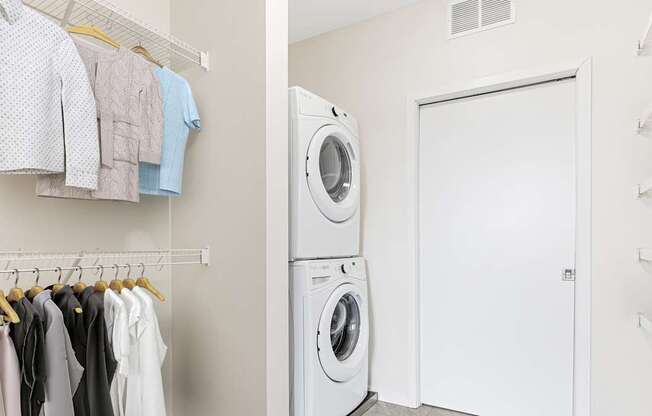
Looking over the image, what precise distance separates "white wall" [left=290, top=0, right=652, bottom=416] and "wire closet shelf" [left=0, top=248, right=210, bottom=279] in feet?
4.09

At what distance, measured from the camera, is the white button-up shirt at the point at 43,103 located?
112cm

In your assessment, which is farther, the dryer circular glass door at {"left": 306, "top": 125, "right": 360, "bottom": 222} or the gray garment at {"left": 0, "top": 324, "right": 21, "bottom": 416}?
the dryer circular glass door at {"left": 306, "top": 125, "right": 360, "bottom": 222}

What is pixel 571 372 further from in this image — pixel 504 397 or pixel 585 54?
pixel 585 54

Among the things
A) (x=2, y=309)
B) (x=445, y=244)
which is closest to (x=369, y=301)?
(x=445, y=244)

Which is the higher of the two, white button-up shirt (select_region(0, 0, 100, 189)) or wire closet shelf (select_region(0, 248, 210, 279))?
Answer: white button-up shirt (select_region(0, 0, 100, 189))

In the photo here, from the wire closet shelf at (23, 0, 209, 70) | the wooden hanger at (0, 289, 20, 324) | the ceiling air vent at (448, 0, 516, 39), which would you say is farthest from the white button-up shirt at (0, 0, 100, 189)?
the ceiling air vent at (448, 0, 516, 39)

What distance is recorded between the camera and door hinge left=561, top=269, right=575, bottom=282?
2.10 m

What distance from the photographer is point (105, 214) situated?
1.68m

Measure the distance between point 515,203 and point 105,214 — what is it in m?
2.12

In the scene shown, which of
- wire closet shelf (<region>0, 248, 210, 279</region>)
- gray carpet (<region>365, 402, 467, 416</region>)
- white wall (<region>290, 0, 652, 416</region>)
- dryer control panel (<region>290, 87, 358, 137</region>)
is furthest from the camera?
gray carpet (<region>365, 402, 467, 416</region>)

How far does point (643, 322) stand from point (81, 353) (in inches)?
87.9

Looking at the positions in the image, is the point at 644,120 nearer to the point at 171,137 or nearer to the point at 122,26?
the point at 171,137

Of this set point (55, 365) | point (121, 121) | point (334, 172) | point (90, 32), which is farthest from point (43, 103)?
point (334, 172)

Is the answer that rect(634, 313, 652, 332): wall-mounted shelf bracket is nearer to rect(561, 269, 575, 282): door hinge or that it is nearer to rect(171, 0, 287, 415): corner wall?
rect(561, 269, 575, 282): door hinge
